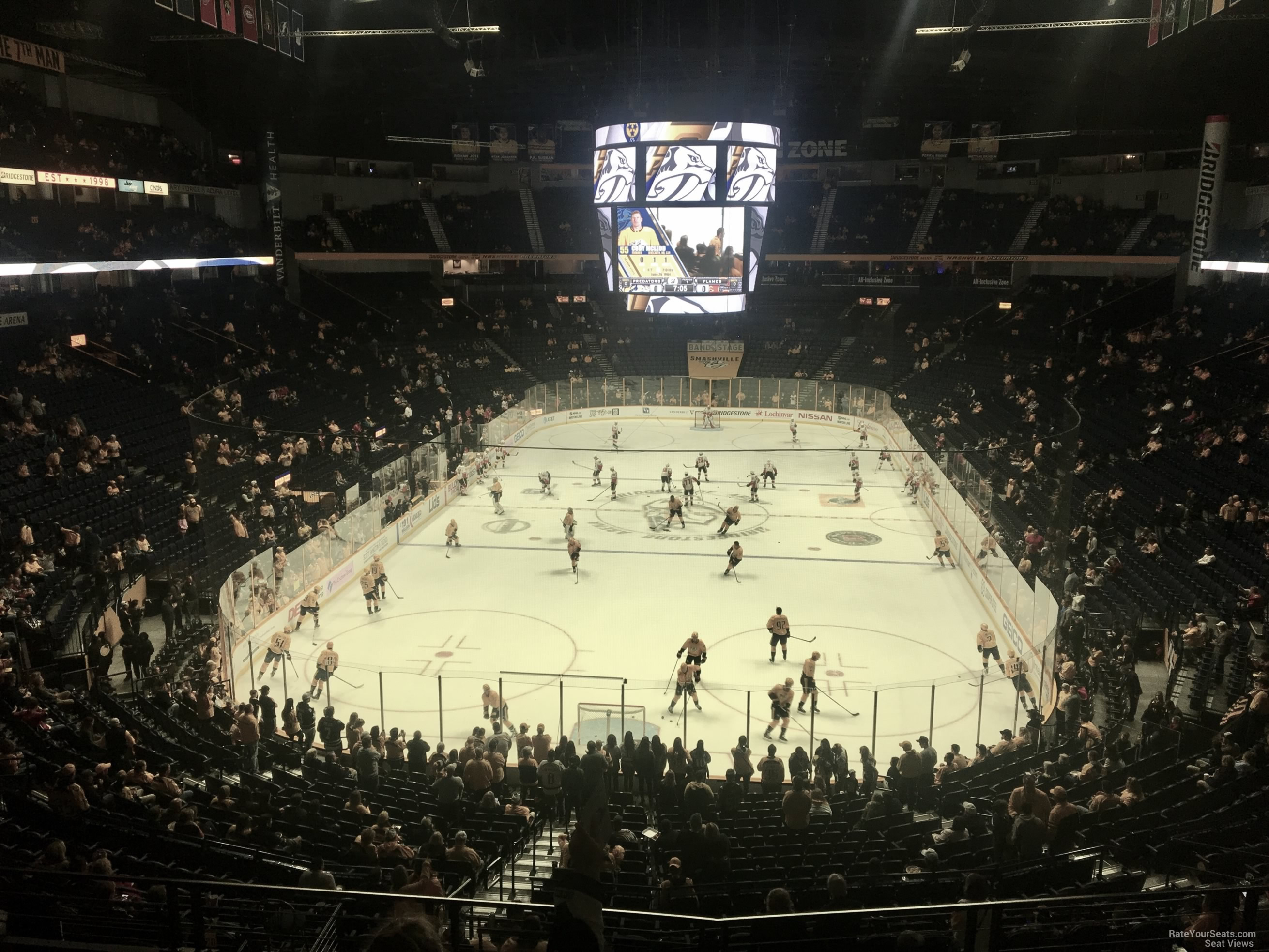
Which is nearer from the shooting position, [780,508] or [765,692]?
[765,692]

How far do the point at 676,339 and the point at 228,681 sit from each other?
36.4 meters

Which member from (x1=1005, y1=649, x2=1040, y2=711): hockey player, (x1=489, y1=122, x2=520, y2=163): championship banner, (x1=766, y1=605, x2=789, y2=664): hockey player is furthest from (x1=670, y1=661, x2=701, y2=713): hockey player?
(x1=489, y1=122, x2=520, y2=163): championship banner

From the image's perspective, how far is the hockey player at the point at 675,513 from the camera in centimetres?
2673

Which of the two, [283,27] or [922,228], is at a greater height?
[283,27]

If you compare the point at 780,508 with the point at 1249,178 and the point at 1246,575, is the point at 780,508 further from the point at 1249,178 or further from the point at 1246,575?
the point at 1249,178

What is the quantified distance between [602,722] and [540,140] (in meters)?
41.5

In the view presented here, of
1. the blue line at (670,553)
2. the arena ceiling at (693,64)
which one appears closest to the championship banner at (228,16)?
the arena ceiling at (693,64)

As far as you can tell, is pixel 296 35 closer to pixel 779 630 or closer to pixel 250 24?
pixel 250 24

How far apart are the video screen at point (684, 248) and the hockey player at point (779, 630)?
16174mm

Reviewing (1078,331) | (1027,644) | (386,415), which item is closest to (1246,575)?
(1027,644)

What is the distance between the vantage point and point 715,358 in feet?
153

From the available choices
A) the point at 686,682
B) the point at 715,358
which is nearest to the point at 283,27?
the point at 686,682

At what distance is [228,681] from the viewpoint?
51.1 ft

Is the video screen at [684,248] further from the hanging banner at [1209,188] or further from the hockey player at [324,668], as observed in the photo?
the hockey player at [324,668]
